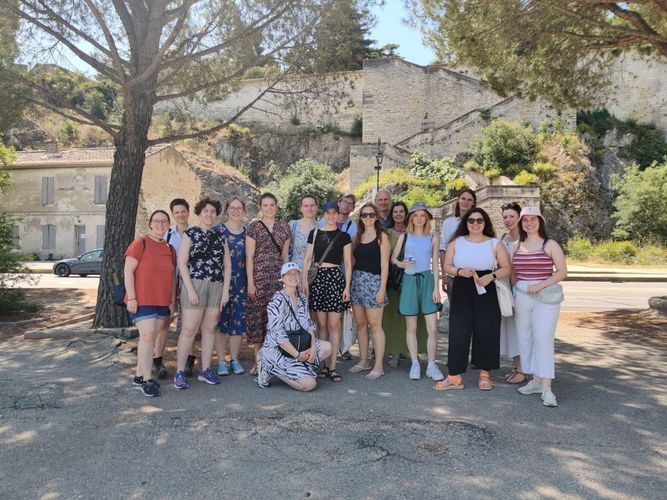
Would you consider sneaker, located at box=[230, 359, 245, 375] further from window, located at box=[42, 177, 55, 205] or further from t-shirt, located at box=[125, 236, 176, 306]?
window, located at box=[42, 177, 55, 205]

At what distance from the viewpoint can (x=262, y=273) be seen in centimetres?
535

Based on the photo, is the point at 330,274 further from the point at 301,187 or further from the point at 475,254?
the point at 301,187

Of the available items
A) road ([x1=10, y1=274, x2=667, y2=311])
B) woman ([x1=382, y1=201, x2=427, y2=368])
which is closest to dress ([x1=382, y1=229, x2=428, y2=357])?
woman ([x1=382, y1=201, x2=427, y2=368])

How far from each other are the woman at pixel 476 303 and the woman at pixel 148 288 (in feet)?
8.85

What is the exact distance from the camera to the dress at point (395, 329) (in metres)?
5.75

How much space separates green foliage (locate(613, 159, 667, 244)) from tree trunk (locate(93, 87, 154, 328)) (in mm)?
A: 24745

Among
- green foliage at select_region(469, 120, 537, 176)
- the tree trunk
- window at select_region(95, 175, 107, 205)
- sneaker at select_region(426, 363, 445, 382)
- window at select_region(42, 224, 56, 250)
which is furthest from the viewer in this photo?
window at select_region(42, 224, 56, 250)

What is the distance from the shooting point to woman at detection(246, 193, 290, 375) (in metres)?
5.34

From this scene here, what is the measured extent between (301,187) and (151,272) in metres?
26.9

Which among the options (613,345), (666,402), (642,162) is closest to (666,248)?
(642,162)

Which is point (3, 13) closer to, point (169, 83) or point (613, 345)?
point (169, 83)

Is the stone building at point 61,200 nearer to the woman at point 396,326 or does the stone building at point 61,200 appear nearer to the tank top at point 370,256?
the woman at point 396,326

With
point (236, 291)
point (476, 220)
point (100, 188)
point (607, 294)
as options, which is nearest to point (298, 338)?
point (236, 291)

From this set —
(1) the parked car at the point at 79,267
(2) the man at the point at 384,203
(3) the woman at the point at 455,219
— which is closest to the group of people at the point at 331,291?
(3) the woman at the point at 455,219
